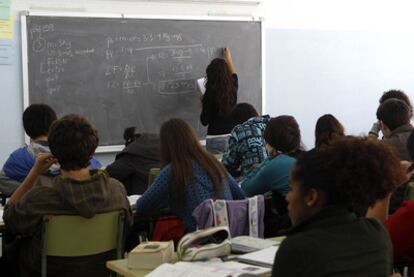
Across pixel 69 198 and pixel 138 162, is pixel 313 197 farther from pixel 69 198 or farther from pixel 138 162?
pixel 138 162

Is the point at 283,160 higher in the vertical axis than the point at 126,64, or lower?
lower

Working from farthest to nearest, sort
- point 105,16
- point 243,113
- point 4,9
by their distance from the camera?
point 105,16 → point 243,113 → point 4,9

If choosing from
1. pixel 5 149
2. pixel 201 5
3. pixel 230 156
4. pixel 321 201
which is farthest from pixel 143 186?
pixel 321 201

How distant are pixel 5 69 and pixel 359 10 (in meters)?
3.99

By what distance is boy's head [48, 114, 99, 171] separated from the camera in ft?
10.5

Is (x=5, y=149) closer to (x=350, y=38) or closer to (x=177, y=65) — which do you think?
(x=177, y=65)

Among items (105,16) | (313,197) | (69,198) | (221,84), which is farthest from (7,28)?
(313,197)

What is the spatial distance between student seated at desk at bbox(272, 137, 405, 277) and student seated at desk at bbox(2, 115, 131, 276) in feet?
4.63

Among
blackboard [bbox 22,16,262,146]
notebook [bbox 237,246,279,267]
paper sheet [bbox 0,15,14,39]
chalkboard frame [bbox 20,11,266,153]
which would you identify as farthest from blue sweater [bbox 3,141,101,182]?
notebook [bbox 237,246,279,267]

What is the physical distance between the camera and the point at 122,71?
604 centimetres

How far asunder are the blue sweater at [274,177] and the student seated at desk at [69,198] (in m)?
1.04

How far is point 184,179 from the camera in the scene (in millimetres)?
3545

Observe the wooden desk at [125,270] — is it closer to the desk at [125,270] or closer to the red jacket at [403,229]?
the desk at [125,270]

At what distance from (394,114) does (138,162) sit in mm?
1836
